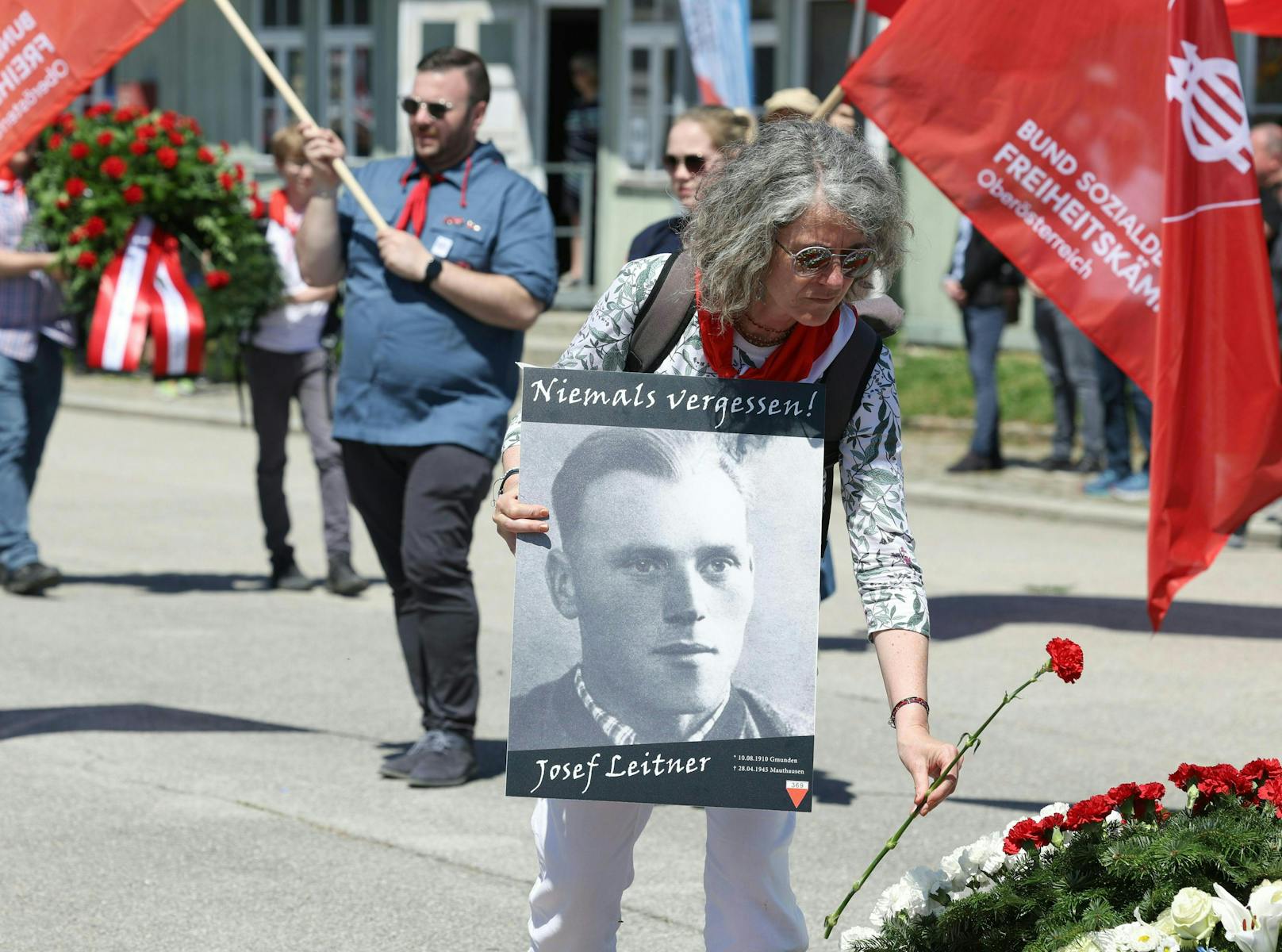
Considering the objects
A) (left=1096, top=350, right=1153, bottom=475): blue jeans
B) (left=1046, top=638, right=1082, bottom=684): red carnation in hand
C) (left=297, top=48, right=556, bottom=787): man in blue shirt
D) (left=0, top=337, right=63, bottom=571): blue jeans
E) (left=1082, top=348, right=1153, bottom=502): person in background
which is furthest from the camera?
(left=1096, top=350, right=1153, bottom=475): blue jeans

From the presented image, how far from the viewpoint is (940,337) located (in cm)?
1814

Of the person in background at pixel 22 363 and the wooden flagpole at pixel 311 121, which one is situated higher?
the wooden flagpole at pixel 311 121

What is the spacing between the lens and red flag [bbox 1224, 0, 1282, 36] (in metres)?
6.09

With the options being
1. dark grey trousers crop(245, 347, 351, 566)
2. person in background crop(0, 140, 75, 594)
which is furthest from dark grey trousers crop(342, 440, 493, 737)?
person in background crop(0, 140, 75, 594)

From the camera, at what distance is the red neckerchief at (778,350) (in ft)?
10.6

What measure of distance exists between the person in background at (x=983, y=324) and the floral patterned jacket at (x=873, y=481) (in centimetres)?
978

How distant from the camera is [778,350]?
10.6 feet

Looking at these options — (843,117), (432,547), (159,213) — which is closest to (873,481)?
(432,547)

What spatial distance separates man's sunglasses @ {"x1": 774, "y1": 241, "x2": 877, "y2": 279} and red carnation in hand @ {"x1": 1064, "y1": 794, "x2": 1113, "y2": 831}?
100 cm

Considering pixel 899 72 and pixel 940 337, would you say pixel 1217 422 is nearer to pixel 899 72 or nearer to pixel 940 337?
pixel 899 72

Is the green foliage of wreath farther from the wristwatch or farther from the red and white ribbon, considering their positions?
the wristwatch

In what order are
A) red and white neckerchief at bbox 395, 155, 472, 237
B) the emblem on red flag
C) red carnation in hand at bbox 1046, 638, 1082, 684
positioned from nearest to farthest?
red carnation in hand at bbox 1046, 638, 1082, 684
the emblem on red flag
red and white neckerchief at bbox 395, 155, 472, 237

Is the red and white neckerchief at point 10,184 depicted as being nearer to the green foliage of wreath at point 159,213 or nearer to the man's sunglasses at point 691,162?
the green foliage of wreath at point 159,213

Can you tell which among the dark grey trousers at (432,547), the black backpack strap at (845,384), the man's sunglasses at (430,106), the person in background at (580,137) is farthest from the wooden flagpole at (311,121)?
the person in background at (580,137)
